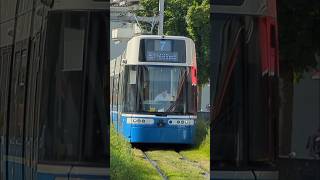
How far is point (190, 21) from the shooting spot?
11.8 ft

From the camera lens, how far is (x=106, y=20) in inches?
145

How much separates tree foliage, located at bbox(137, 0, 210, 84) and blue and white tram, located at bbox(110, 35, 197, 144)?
0.05 metres

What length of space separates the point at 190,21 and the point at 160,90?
427mm

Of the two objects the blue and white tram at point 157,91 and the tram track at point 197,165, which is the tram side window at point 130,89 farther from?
the tram track at point 197,165

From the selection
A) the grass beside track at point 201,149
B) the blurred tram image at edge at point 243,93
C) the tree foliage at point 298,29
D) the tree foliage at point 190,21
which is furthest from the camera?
the tree foliage at point 298,29

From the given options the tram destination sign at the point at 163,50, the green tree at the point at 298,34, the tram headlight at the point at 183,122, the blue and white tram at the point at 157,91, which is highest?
the green tree at the point at 298,34

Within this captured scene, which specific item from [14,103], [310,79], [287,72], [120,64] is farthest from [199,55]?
[310,79]

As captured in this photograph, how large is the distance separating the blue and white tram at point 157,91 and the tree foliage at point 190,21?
49 mm

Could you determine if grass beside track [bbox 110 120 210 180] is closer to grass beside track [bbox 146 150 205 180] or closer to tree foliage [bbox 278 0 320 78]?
grass beside track [bbox 146 150 205 180]

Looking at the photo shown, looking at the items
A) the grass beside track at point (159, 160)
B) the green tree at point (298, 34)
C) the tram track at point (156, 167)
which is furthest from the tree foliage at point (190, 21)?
the green tree at point (298, 34)

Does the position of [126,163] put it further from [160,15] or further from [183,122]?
[160,15]

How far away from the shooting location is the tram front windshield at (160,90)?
3.60 meters

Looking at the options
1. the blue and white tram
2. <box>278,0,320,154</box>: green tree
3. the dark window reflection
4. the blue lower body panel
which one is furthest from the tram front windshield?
<box>278,0,320,154</box>: green tree

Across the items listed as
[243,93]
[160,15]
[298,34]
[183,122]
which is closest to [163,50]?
[160,15]
